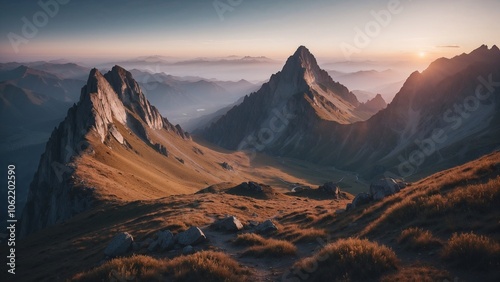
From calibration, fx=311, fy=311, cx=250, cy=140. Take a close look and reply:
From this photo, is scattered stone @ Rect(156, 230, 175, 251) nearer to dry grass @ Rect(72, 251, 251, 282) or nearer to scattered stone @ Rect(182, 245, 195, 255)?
scattered stone @ Rect(182, 245, 195, 255)

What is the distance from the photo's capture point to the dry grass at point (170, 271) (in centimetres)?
1286

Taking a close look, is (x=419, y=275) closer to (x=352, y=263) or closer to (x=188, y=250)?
(x=352, y=263)

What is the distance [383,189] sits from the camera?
30.8m

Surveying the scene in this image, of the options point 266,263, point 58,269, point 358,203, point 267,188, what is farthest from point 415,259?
point 267,188

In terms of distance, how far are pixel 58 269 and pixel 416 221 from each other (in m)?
31.1

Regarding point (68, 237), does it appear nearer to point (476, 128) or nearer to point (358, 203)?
point (358, 203)

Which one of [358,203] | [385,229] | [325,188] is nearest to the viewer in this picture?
[385,229]

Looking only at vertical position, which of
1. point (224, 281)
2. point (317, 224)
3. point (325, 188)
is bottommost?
point (325, 188)

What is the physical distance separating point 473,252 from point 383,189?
20787 mm

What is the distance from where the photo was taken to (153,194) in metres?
90.8

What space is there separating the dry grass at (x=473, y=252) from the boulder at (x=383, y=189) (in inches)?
751

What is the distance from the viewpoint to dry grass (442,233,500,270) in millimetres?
10250

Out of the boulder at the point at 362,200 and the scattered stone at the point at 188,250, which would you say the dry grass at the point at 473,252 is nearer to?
the scattered stone at the point at 188,250

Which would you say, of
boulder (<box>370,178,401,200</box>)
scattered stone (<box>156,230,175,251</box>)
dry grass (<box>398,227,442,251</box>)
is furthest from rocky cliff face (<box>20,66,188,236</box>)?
dry grass (<box>398,227,442,251</box>)
